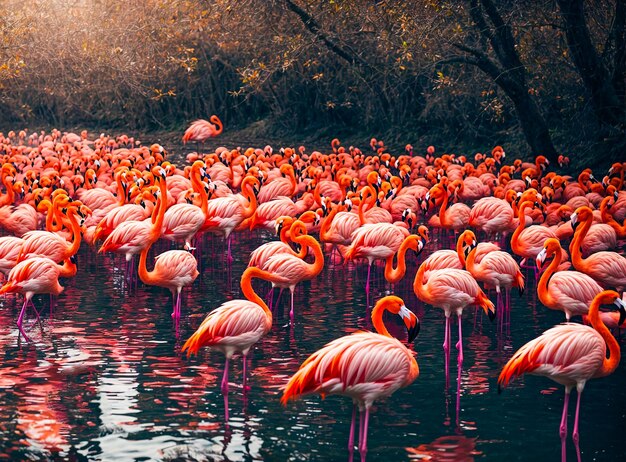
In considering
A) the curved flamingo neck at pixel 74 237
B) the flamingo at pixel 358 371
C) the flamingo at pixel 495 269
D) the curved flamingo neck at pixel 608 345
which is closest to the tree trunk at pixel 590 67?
the flamingo at pixel 495 269

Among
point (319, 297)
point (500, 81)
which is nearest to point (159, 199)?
point (319, 297)

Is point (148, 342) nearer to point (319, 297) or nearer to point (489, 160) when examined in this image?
point (319, 297)

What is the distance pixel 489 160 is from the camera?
19891 millimetres

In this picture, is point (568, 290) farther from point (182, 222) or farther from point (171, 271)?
point (182, 222)

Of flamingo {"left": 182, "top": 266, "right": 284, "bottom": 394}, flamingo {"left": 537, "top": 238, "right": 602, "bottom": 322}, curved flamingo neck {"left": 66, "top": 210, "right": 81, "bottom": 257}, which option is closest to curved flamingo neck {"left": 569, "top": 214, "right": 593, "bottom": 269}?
flamingo {"left": 537, "top": 238, "right": 602, "bottom": 322}

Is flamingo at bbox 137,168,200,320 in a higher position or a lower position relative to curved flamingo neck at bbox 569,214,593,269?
lower

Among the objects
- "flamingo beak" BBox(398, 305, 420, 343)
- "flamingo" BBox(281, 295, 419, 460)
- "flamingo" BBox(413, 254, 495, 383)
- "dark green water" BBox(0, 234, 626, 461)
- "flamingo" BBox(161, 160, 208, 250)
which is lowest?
"dark green water" BBox(0, 234, 626, 461)

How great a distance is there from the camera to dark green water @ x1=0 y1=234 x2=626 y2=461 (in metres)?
6.39

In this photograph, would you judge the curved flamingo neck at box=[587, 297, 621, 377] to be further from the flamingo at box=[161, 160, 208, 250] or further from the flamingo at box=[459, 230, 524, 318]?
the flamingo at box=[161, 160, 208, 250]

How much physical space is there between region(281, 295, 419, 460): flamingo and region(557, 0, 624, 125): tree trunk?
1220cm

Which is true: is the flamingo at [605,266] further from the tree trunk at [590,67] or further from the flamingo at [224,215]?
the tree trunk at [590,67]

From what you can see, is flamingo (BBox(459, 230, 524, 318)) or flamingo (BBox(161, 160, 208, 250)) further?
flamingo (BBox(161, 160, 208, 250))

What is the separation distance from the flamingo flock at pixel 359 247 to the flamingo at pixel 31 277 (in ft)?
0.04

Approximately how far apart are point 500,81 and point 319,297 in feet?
28.3
